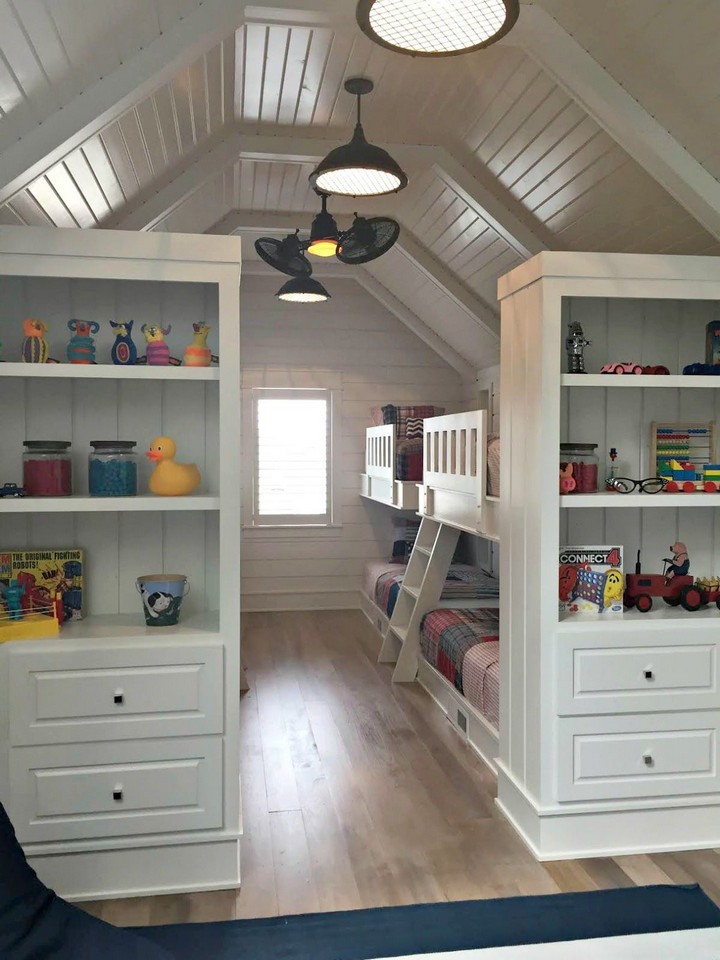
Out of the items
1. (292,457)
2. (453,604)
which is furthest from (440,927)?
(292,457)

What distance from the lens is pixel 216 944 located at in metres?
2.26

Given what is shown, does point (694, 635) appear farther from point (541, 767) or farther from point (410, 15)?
point (410, 15)

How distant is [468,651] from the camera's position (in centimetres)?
391

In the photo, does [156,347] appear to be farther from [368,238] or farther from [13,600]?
[368,238]

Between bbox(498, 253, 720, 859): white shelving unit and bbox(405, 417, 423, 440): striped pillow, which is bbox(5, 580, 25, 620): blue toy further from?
bbox(405, 417, 423, 440): striped pillow

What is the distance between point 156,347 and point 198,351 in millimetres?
139

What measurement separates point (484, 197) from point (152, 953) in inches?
133

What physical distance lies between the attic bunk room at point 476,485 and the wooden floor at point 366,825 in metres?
0.02

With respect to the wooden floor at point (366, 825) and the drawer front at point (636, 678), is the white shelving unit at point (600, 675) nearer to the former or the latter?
the drawer front at point (636, 678)

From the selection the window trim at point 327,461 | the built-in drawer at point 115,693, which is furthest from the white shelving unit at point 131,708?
the window trim at point 327,461

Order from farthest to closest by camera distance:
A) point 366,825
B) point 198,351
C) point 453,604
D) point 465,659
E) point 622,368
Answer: point 453,604
point 465,659
point 366,825
point 622,368
point 198,351

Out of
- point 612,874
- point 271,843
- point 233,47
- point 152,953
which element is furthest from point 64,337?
point 612,874

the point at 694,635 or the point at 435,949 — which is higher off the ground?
the point at 694,635

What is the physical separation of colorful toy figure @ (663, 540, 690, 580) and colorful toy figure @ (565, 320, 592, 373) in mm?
784
